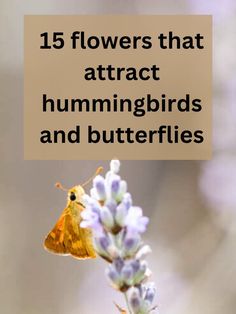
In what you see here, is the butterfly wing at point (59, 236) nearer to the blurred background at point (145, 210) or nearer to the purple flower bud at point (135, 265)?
the blurred background at point (145, 210)

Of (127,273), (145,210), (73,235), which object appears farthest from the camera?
(145,210)

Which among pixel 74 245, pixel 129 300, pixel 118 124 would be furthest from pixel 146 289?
pixel 118 124

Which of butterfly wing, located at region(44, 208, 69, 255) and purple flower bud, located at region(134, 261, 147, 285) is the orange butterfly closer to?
butterfly wing, located at region(44, 208, 69, 255)

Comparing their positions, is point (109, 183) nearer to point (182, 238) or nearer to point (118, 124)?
point (118, 124)

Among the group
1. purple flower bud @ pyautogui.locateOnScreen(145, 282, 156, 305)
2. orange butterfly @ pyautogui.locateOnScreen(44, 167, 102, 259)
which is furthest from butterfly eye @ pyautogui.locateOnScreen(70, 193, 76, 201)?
purple flower bud @ pyautogui.locateOnScreen(145, 282, 156, 305)

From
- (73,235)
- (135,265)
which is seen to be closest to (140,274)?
(135,265)

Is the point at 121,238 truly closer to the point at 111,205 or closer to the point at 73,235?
the point at 111,205
